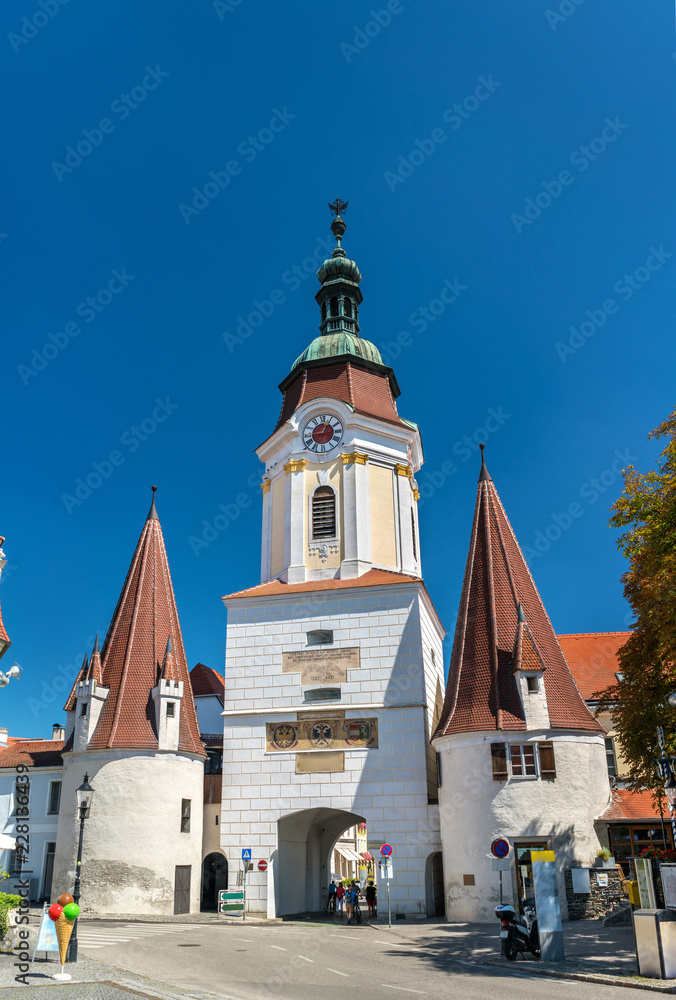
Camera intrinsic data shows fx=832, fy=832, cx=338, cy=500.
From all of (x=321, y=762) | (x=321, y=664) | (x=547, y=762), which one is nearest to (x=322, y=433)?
(x=321, y=664)

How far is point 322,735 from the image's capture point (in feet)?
94.2

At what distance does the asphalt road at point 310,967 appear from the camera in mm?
12312

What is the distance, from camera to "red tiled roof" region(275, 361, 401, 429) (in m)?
35.2

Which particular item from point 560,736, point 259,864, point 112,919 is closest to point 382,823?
point 259,864

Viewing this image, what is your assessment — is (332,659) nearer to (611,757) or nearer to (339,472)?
(339,472)

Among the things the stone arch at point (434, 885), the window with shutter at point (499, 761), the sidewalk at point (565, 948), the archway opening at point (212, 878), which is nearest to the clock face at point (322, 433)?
the window with shutter at point (499, 761)

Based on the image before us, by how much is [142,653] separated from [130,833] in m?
6.47

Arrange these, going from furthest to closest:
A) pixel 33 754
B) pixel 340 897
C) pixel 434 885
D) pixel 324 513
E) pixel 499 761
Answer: pixel 33 754, pixel 324 513, pixel 340 897, pixel 434 885, pixel 499 761

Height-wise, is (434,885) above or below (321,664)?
below

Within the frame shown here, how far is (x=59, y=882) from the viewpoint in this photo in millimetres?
28266

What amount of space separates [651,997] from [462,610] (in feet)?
60.6

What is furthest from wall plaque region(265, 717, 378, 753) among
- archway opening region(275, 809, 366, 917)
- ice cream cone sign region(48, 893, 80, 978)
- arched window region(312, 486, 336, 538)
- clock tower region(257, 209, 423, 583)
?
ice cream cone sign region(48, 893, 80, 978)

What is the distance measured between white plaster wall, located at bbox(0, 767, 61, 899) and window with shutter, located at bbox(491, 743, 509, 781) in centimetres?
1969

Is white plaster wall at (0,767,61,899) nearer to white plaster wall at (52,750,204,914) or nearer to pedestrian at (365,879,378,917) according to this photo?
white plaster wall at (52,750,204,914)
